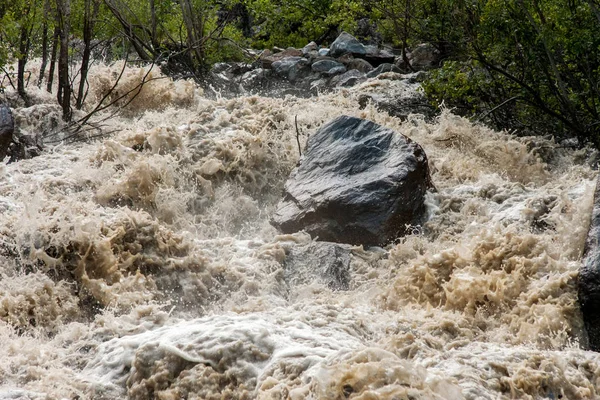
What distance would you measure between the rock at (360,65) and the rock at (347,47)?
30cm

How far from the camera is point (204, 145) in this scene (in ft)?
26.2

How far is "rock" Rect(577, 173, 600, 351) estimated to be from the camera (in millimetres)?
4750

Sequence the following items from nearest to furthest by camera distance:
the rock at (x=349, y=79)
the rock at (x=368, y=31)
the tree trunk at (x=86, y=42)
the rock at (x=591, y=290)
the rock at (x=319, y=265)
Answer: the rock at (x=591, y=290), the rock at (x=319, y=265), the tree trunk at (x=86, y=42), the rock at (x=349, y=79), the rock at (x=368, y=31)

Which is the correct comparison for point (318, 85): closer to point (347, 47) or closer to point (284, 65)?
point (284, 65)

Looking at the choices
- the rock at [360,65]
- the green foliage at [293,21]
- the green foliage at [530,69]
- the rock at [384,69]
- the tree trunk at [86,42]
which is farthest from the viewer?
the green foliage at [293,21]

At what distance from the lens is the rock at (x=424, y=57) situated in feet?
39.0

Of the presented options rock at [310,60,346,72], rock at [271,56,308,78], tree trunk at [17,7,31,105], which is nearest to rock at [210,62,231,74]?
rock at [271,56,308,78]

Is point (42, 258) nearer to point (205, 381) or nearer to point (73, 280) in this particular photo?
point (73, 280)

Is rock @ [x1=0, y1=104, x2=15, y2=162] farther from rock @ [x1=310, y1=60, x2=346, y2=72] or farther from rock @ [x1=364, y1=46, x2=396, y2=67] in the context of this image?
rock @ [x1=364, y1=46, x2=396, y2=67]

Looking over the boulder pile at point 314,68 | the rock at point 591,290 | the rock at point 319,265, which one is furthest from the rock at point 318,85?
the rock at point 591,290

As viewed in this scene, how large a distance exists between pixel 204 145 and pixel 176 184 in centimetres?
80

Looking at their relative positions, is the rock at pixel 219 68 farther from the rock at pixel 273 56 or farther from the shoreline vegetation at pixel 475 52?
the rock at pixel 273 56

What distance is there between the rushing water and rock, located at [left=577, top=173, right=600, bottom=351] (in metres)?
0.08

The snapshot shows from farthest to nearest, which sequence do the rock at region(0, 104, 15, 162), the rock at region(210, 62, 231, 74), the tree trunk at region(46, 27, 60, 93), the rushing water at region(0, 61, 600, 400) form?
the rock at region(210, 62, 231, 74), the tree trunk at region(46, 27, 60, 93), the rock at region(0, 104, 15, 162), the rushing water at region(0, 61, 600, 400)
